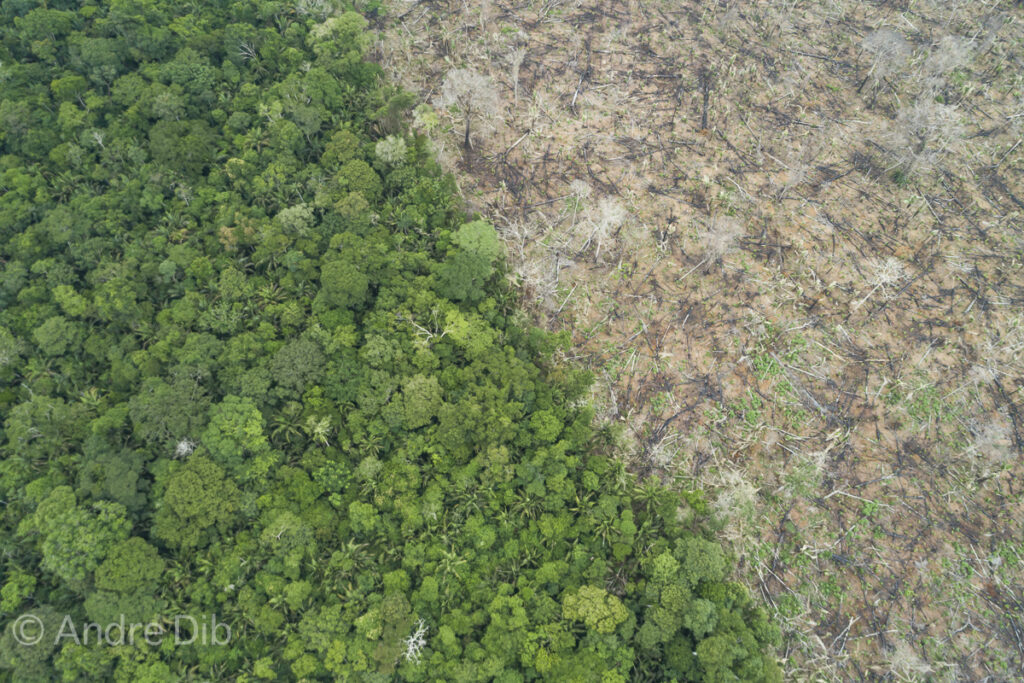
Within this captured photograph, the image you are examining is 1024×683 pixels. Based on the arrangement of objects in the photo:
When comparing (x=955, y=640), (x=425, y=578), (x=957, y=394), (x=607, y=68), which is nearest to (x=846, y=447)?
(x=957, y=394)

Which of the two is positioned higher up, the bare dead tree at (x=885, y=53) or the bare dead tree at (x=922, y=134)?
the bare dead tree at (x=885, y=53)

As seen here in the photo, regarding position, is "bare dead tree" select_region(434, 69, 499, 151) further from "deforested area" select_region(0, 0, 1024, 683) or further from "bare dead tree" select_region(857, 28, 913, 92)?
"bare dead tree" select_region(857, 28, 913, 92)

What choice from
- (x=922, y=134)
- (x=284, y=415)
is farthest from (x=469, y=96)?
(x=922, y=134)

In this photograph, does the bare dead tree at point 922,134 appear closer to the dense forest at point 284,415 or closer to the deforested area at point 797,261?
the deforested area at point 797,261

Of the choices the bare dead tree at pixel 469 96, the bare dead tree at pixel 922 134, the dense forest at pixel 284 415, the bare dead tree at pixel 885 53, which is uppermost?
the bare dead tree at pixel 885 53

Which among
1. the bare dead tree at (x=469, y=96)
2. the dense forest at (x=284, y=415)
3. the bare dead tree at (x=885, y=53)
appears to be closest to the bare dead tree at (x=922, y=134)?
the bare dead tree at (x=885, y=53)

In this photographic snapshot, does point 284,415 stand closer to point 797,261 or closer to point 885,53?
point 797,261

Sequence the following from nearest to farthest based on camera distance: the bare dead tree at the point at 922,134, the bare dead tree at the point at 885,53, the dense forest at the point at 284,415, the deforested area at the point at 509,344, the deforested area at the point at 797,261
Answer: the dense forest at the point at 284,415 → the deforested area at the point at 509,344 → the deforested area at the point at 797,261 → the bare dead tree at the point at 922,134 → the bare dead tree at the point at 885,53

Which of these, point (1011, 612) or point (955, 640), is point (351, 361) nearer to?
point (955, 640)
